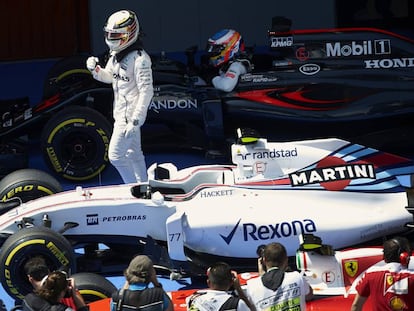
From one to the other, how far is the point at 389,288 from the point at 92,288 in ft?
7.75

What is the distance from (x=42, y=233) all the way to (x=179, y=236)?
3.61ft

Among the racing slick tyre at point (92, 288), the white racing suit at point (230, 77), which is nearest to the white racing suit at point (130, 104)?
the white racing suit at point (230, 77)

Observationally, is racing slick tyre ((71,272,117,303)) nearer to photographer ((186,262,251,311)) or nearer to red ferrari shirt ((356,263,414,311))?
photographer ((186,262,251,311))

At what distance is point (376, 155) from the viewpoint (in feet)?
33.9

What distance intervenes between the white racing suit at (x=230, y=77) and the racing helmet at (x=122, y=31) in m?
1.61

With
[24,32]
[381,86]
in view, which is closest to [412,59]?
[381,86]

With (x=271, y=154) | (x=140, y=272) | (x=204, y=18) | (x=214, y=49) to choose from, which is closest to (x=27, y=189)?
(x=271, y=154)

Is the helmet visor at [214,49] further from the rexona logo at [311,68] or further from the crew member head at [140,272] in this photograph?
the crew member head at [140,272]

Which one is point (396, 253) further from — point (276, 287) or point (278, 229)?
point (278, 229)

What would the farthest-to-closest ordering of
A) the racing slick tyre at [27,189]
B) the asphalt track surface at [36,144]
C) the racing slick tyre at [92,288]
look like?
the racing slick tyre at [27,189], the asphalt track surface at [36,144], the racing slick tyre at [92,288]

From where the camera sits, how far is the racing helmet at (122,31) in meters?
11.2

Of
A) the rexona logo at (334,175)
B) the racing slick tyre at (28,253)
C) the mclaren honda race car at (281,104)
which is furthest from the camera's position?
the mclaren honda race car at (281,104)

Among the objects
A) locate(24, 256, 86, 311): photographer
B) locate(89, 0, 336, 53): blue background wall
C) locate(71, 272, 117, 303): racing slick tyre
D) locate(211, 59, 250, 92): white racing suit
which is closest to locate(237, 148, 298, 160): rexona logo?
locate(71, 272, 117, 303): racing slick tyre

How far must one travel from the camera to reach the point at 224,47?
1265cm
